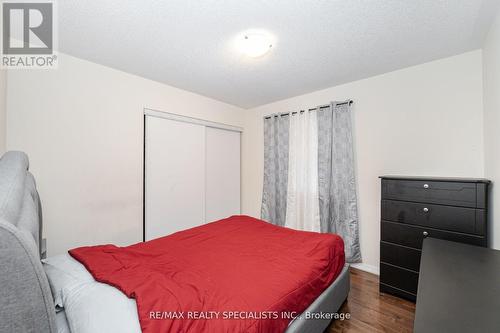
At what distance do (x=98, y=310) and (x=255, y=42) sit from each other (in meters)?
2.04

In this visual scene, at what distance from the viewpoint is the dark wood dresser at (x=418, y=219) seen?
1.76 m

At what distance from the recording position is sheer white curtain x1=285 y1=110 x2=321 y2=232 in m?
3.18

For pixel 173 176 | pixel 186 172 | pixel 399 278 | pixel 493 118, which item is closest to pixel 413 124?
pixel 493 118

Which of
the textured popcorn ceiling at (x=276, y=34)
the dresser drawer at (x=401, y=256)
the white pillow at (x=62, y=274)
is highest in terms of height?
the textured popcorn ceiling at (x=276, y=34)

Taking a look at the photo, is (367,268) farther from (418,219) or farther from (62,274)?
(62,274)

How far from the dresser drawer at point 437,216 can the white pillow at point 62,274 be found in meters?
2.53

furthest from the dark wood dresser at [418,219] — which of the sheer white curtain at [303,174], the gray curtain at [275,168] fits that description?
the gray curtain at [275,168]

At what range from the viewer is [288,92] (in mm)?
3229

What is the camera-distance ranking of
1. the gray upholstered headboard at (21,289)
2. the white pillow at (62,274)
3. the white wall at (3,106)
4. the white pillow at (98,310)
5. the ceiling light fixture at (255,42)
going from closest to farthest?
the gray upholstered headboard at (21,289) < the white pillow at (98,310) < the white pillow at (62,274) < the white wall at (3,106) < the ceiling light fixture at (255,42)

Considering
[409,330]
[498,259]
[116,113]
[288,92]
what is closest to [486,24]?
[498,259]

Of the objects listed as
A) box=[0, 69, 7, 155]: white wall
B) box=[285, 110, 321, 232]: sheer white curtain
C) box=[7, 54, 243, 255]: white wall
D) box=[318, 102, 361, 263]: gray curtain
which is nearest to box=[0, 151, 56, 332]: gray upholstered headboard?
box=[0, 69, 7, 155]: white wall

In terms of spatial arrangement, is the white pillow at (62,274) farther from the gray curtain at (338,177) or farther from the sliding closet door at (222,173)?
the gray curtain at (338,177)

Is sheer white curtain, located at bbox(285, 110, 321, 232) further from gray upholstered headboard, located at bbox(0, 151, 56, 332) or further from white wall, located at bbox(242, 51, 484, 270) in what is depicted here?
Answer: gray upholstered headboard, located at bbox(0, 151, 56, 332)

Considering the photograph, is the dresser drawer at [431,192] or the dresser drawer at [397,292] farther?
the dresser drawer at [397,292]
